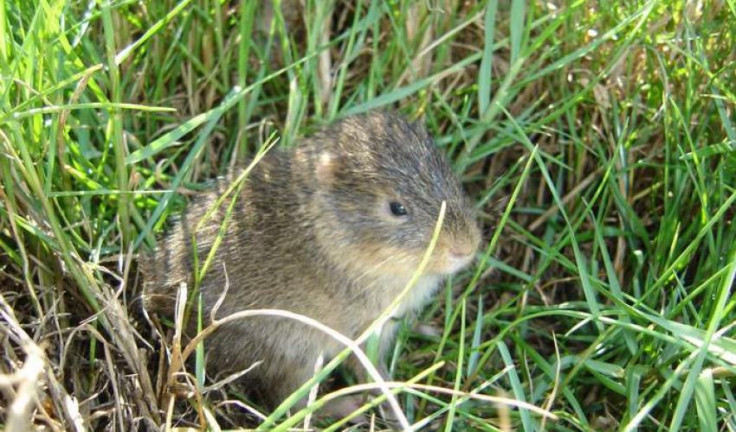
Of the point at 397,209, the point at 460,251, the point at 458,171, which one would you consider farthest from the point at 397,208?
the point at 458,171

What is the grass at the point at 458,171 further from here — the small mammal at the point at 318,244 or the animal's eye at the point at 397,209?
the animal's eye at the point at 397,209

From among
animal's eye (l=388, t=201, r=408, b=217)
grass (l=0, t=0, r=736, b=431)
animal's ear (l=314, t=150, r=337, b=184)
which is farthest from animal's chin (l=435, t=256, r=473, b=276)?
animal's ear (l=314, t=150, r=337, b=184)

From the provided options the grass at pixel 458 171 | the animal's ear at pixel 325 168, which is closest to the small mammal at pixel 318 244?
the animal's ear at pixel 325 168

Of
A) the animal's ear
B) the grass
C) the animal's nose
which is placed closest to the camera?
the grass

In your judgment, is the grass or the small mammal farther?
the small mammal

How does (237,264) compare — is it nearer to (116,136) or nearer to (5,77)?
(116,136)

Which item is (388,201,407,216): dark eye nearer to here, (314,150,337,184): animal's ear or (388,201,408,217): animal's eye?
(388,201,408,217): animal's eye

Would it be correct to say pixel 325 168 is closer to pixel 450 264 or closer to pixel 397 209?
pixel 397 209

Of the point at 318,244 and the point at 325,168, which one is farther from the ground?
the point at 325,168
